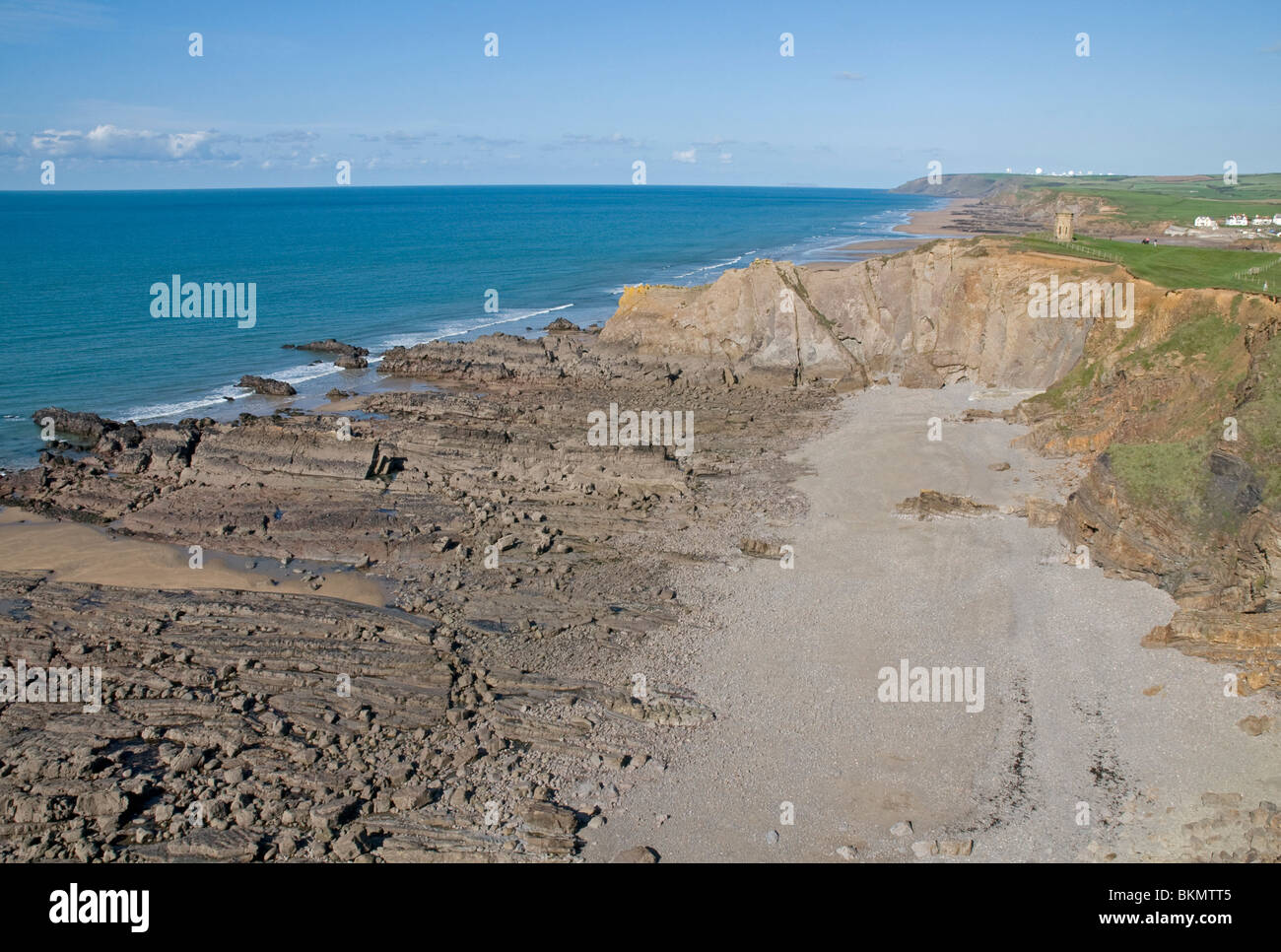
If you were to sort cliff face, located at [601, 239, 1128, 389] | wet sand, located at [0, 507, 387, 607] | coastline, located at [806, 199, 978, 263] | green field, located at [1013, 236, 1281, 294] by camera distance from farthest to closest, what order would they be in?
coastline, located at [806, 199, 978, 263], cliff face, located at [601, 239, 1128, 389], green field, located at [1013, 236, 1281, 294], wet sand, located at [0, 507, 387, 607]

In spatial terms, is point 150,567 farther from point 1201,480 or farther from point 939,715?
point 1201,480

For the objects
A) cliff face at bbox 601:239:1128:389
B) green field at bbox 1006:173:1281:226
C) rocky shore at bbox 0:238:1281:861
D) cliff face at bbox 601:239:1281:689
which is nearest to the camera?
rocky shore at bbox 0:238:1281:861

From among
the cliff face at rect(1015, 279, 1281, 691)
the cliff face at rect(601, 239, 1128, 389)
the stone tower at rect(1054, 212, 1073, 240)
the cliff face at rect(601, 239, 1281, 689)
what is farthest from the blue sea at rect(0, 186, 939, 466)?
the cliff face at rect(1015, 279, 1281, 691)

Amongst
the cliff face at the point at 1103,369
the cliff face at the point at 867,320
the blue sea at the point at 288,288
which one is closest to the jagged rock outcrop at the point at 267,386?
the blue sea at the point at 288,288

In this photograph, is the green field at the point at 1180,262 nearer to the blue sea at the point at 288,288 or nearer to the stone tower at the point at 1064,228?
the stone tower at the point at 1064,228

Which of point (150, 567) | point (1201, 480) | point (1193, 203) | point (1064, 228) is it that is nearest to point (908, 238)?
point (1193, 203)

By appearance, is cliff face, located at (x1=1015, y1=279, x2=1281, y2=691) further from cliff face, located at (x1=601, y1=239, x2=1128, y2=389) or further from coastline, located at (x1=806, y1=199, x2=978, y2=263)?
coastline, located at (x1=806, y1=199, x2=978, y2=263)

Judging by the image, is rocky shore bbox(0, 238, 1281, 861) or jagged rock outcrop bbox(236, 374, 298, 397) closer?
rocky shore bbox(0, 238, 1281, 861)
